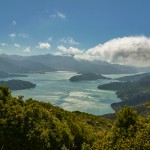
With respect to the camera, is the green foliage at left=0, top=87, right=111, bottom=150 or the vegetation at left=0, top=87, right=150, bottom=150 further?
the green foliage at left=0, top=87, right=111, bottom=150

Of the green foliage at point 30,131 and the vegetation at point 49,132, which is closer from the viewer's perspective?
the vegetation at point 49,132

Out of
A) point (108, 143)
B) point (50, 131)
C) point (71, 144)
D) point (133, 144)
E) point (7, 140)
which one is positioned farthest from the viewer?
point (71, 144)

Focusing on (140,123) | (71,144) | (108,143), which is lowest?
(71,144)

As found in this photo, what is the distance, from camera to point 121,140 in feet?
102

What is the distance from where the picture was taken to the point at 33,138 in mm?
36250

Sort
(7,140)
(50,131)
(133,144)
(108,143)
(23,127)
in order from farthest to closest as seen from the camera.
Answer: (50,131) → (23,127) → (7,140) → (108,143) → (133,144)

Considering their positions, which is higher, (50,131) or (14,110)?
(14,110)

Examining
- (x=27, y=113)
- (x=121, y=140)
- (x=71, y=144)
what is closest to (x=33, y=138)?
(x=27, y=113)

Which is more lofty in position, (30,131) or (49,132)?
(30,131)

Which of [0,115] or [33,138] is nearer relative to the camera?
[33,138]

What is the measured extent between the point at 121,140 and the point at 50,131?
39.2 ft

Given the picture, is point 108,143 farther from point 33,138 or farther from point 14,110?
point 14,110

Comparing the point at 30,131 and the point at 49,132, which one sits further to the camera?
the point at 49,132

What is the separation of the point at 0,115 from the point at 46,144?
7.44 meters
